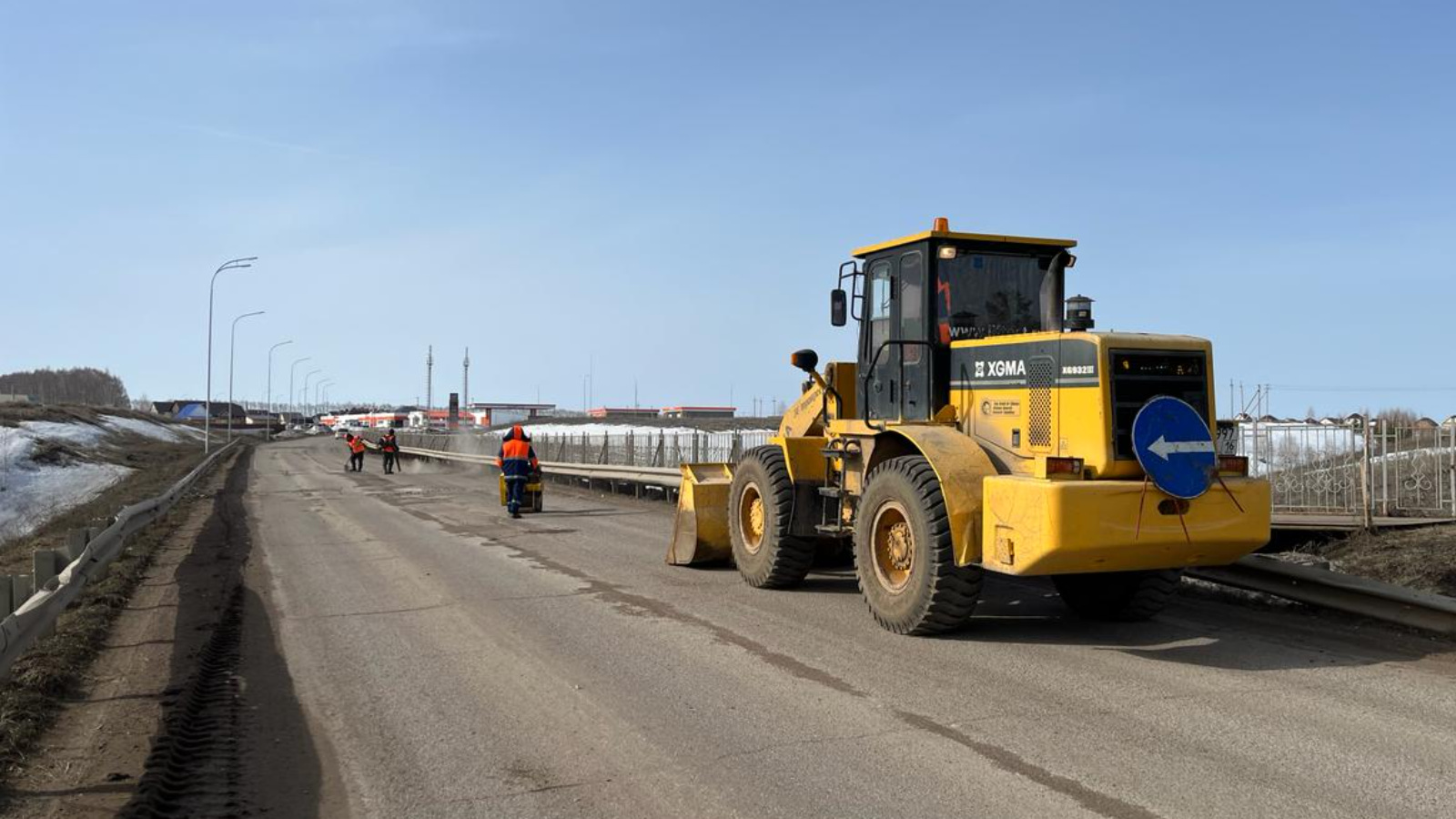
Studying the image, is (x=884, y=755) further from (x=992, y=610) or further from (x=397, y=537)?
(x=397, y=537)

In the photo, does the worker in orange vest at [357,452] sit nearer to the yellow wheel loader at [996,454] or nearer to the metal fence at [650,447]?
the metal fence at [650,447]

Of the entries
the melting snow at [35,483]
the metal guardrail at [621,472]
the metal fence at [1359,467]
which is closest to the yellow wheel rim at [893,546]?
the metal fence at [1359,467]

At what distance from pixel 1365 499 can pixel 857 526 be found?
6274 mm

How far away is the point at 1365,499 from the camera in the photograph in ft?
36.2

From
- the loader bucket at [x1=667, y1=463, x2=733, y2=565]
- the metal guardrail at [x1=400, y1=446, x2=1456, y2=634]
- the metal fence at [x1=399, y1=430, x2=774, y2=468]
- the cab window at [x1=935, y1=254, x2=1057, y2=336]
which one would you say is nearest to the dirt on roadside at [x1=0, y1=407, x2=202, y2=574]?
the loader bucket at [x1=667, y1=463, x2=733, y2=565]

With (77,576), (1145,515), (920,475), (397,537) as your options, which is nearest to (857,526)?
(920,475)

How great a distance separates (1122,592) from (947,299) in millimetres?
2663

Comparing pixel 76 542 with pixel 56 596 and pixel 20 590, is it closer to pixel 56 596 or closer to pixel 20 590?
pixel 56 596

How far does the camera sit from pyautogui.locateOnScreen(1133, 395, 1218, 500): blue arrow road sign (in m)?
6.84

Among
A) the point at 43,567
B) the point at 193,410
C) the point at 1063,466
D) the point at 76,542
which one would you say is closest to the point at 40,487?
the point at 76,542

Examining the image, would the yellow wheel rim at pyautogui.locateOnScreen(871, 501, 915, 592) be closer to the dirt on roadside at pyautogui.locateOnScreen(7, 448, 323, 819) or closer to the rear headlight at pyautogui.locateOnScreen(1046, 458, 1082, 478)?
the rear headlight at pyautogui.locateOnScreen(1046, 458, 1082, 478)

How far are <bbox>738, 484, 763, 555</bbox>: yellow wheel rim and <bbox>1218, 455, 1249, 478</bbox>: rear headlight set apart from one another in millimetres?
4374

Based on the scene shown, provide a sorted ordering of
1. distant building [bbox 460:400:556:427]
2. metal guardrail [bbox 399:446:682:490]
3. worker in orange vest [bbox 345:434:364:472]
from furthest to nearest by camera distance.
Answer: distant building [bbox 460:400:556:427] → worker in orange vest [bbox 345:434:364:472] → metal guardrail [bbox 399:446:682:490]

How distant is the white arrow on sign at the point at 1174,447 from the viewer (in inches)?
271
